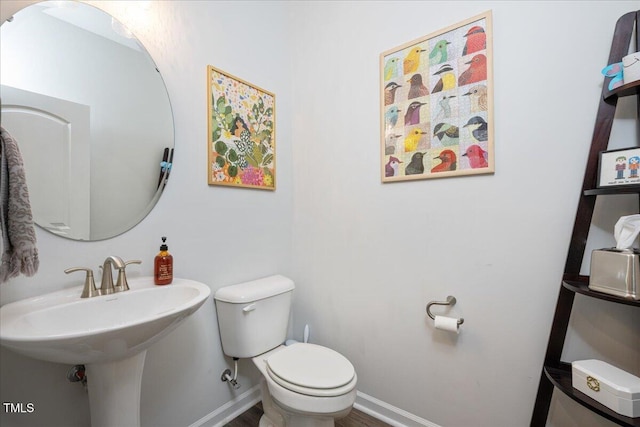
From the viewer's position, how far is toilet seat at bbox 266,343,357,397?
1114 millimetres

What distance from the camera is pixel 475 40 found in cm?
125

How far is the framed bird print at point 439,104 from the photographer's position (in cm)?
124

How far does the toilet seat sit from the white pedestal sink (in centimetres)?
49

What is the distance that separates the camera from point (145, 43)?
1232 mm

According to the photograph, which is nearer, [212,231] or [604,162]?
[604,162]

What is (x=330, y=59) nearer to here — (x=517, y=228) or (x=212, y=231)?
(x=212, y=231)

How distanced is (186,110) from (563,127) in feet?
5.30

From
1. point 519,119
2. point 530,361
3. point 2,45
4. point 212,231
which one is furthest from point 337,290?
point 2,45

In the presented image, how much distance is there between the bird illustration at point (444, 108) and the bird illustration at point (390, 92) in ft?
0.81

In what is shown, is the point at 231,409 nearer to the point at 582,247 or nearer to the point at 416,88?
the point at 582,247

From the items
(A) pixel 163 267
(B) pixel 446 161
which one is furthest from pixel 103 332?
(B) pixel 446 161

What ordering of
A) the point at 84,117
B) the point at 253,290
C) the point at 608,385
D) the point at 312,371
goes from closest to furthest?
the point at 608,385 < the point at 84,117 < the point at 312,371 < the point at 253,290

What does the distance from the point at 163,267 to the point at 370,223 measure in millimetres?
1024

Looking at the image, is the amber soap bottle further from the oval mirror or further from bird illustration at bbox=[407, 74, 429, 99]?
bird illustration at bbox=[407, 74, 429, 99]
